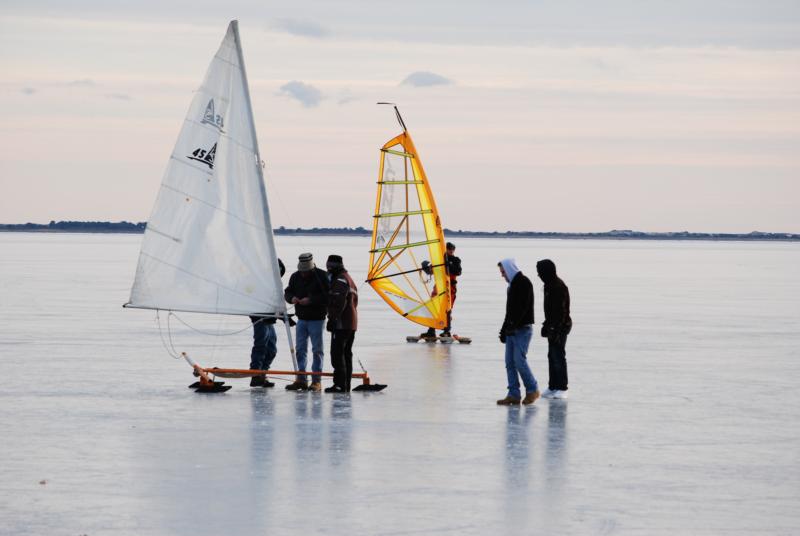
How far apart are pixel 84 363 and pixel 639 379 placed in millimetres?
7116

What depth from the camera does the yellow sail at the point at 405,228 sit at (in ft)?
78.0

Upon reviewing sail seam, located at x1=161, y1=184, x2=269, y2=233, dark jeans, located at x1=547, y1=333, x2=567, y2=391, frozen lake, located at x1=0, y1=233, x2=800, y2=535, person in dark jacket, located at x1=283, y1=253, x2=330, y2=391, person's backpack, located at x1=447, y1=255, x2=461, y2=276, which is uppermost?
sail seam, located at x1=161, y1=184, x2=269, y2=233

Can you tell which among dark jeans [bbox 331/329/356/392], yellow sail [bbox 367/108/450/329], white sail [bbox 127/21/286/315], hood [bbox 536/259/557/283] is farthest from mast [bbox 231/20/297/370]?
yellow sail [bbox 367/108/450/329]

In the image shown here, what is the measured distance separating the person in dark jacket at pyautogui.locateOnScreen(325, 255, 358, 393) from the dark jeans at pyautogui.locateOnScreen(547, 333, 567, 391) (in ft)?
7.04

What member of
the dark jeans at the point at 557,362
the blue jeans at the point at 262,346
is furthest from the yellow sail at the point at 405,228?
the dark jeans at the point at 557,362

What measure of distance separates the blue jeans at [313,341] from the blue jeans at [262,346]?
45cm

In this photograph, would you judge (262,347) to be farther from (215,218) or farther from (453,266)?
(453,266)

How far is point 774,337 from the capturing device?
74.7 ft

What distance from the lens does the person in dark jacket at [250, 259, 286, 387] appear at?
15.1 m

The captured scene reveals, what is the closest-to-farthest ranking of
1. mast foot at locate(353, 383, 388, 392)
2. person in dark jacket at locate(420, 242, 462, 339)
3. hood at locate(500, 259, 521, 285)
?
hood at locate(500, 259, 521, 285), mast foot at locate(353, 383, 388, 392), person in dark jacket at locate(420, 242, 462, 339)

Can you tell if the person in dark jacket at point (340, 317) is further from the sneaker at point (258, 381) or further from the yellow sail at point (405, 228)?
the yellow sail at point (405, 228)

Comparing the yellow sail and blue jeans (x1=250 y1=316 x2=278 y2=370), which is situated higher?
the yellow sail

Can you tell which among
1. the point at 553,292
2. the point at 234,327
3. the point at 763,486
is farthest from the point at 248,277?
the point at 234,327

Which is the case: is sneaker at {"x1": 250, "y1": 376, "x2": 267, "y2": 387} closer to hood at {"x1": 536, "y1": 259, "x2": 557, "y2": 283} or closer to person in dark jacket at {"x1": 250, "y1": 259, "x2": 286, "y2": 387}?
person in dark jacket at {"x1": 250, "y1": 259, "x2": 286, "y2": 387}
